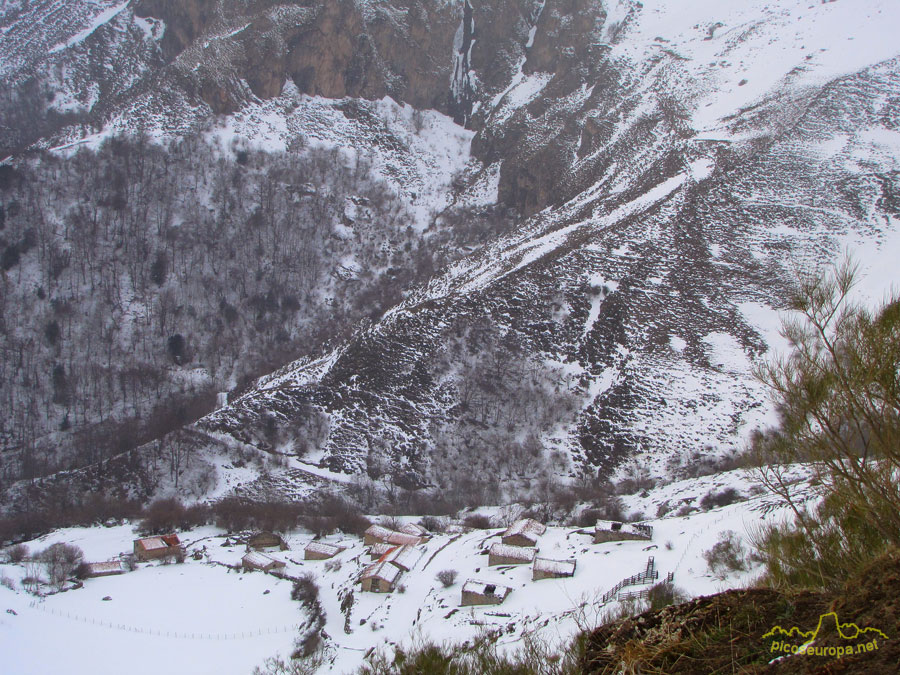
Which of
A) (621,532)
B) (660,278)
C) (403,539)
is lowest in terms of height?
Result: (403,539)

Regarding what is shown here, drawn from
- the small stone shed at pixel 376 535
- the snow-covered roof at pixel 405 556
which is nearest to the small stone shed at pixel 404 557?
the snow-covered roof at pixel 405 556

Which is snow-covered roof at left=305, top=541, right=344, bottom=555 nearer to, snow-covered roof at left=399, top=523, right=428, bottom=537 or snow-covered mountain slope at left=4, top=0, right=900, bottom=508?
snow-covered roof at left=399, top=523, right=428, bottom=537

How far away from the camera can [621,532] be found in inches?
958

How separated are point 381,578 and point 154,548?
16.1m

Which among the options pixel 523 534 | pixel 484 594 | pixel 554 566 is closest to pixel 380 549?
pixel 523 534

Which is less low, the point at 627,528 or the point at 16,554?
the point at 627,528

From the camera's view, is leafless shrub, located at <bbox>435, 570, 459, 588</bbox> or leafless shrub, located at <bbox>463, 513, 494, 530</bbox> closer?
leafless shrub, located at <bbox>435, 570, 459, 588</bbox>

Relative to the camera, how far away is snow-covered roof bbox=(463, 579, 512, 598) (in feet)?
71.5

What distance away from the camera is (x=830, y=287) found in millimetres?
9438

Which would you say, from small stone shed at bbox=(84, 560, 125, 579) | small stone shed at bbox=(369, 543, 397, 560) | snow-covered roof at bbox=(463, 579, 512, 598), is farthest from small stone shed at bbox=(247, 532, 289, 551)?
snow-covered roof at bbox=(463, 579, 512, 598)

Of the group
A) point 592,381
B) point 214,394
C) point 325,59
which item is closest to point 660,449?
point 592,381

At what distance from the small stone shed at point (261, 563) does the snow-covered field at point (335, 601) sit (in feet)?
1.59

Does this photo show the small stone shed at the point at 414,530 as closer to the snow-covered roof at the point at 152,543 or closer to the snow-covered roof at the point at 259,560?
the snow-covered roof at the point at 259,560

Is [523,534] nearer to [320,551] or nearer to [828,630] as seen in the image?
[320,551]
